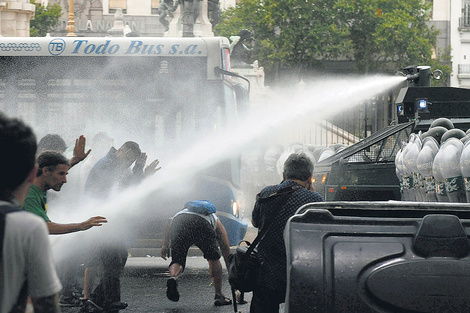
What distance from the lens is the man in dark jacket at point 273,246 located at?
5160mm

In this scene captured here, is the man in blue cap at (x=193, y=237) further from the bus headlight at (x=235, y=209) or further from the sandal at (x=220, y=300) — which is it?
the bus headlight at (x=235, y=209)

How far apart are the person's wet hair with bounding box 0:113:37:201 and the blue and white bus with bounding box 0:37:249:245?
7.62 meters

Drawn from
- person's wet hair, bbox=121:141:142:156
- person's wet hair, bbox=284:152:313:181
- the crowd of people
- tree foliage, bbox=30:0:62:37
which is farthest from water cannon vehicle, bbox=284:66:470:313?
tree foliage, bbox=30:0:62:37

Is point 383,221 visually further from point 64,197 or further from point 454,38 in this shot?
point 454,38

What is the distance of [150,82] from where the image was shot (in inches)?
432

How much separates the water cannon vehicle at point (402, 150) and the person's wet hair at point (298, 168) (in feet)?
10.1

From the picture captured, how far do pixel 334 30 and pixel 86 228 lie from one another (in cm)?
4322

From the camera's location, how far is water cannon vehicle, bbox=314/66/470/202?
361 inches

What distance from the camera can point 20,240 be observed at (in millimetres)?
2924

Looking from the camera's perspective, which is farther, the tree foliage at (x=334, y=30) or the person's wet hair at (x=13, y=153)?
the tree foliage at (x=334, y=30)

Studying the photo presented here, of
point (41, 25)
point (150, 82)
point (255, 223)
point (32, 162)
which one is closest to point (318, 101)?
point (150, 82)

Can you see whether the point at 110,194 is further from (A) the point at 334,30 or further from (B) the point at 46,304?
(A) the point at 334,30

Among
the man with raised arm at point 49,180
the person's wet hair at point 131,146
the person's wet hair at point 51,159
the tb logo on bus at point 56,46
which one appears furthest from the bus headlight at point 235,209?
the person's wet hair at point 51,159

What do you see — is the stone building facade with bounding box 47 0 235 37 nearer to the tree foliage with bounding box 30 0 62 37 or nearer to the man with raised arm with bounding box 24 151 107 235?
the tree foliage with bounding box 30 0 62 37
